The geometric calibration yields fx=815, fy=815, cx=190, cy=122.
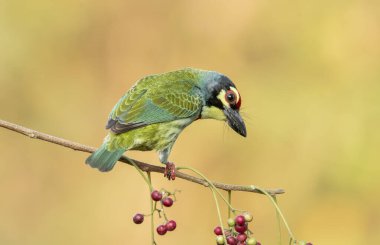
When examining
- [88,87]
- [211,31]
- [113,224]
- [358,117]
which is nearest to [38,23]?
[88,87]

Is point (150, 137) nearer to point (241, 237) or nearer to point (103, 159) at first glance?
point (103, 159)

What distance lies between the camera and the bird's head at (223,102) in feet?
15.7

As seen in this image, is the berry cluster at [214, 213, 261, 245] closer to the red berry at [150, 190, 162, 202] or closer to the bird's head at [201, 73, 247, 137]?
the red berry at [150, 190, 162, 202]

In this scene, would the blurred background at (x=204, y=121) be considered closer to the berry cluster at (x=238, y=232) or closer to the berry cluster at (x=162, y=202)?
the berry cluster at (x=162, y=202)

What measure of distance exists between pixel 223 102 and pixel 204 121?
336 cm

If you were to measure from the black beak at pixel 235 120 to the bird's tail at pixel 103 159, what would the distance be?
0.87 m

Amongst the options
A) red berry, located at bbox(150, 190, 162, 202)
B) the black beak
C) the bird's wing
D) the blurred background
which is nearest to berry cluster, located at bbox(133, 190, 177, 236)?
red berry, located at bbox(150, 190, 162, 202)

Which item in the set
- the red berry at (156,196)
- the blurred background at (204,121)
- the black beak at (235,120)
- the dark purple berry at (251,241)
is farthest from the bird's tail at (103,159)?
the blurred background at (204,121)

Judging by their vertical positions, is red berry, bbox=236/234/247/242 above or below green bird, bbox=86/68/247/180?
below

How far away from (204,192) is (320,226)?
43.5 inches

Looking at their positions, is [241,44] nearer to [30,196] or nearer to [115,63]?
[115,63]

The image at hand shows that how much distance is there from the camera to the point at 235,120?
15.6 ft

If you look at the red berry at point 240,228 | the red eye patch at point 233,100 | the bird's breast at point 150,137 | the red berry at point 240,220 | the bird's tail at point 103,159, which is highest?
the red eye patch at point 233,100

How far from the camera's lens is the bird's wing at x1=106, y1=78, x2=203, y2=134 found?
4.43 metres
